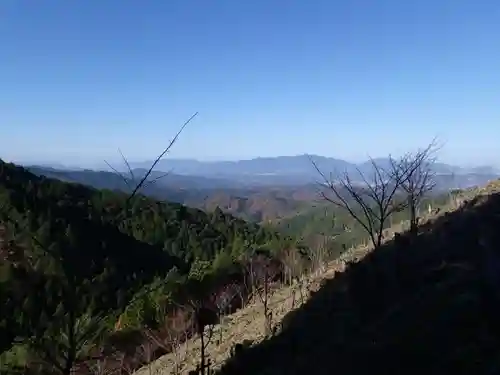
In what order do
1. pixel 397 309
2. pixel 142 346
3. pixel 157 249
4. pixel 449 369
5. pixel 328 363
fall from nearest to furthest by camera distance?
pixel 449 369 < pixel 328 363 < pixel 397 309 < pixel 142 346 < pixel 157 249

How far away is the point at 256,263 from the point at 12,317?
27.4 meters

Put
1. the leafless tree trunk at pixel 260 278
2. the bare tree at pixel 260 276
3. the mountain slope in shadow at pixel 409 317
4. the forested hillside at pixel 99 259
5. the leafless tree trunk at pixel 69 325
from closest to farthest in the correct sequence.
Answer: the leafless tree trunk at pixel 69 325, the forested hillside at pixel 99 259, the mountain slope in shadow at pixel 409 317, the leafless tree trunk at pixel 260 278, the bare tree at pixel 260 276

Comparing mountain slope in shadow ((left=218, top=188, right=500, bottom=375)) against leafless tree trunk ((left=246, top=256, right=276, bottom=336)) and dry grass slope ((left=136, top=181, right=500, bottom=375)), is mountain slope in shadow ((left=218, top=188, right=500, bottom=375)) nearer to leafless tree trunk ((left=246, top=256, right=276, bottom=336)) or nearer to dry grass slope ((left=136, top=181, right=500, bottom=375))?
dry grass slope ((left=136, top=181, right=500, bottom=375))

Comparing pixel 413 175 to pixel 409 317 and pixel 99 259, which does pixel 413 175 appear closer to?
pixel 409 317

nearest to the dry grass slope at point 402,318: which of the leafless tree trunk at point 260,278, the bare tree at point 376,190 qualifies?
the bare tree at point 376,190

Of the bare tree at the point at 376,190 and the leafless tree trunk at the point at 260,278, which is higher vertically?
the bare tree at the point at 376,190

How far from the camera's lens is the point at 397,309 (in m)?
8.43

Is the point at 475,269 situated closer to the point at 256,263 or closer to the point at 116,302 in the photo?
the point at 256,263

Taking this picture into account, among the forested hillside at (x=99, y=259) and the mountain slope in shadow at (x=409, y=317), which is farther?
the mountain slope in shadow at (x=409, y=317)

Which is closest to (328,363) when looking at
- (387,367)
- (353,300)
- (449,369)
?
(387,367)

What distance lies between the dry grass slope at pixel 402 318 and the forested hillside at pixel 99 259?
144 inches

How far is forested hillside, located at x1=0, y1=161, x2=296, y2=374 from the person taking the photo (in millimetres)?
4668

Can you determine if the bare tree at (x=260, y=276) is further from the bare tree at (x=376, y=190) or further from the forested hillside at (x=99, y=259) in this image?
the bare tree at (x=376, y=190)

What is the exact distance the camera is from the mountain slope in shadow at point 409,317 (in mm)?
6379
